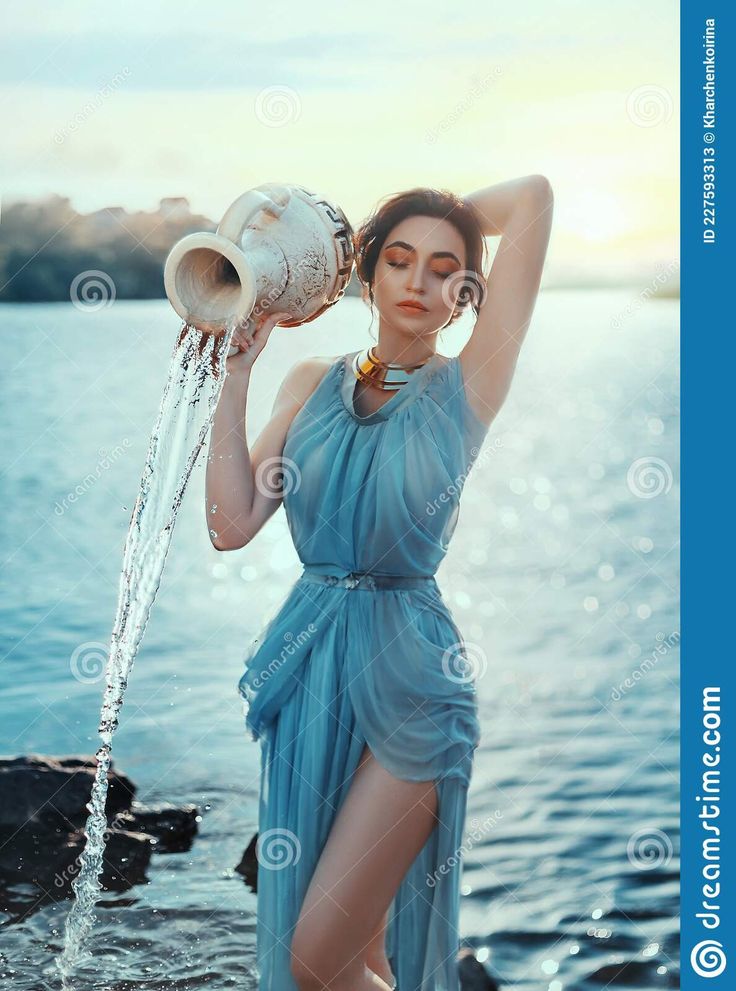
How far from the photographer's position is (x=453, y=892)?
2.52 m

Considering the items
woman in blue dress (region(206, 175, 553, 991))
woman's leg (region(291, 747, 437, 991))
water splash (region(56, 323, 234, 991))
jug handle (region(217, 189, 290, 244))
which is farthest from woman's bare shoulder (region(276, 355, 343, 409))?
woman's leg (region(291, 747, 437, 991))

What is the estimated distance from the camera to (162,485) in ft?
8.80

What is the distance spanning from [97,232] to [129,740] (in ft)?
22.5

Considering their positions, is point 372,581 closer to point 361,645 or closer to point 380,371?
point 361,645

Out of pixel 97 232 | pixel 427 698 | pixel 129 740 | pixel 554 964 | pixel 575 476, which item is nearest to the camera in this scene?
pixel 427 698

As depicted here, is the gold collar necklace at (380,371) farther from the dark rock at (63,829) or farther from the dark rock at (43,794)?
the dark rock at (43,794)

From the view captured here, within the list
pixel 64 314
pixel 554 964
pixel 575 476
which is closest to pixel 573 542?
pixel 575 476

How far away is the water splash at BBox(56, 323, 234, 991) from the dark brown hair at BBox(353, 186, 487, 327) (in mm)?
296

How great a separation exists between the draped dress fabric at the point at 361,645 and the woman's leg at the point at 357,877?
1.8 inches

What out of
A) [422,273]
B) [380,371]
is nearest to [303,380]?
[380,371]

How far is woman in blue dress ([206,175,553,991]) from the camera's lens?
92.1 inches

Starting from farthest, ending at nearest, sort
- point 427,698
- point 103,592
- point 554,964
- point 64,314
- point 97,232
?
point 64,314 < point 97,232 < point 103,592 < point 554,964 < point 427,698

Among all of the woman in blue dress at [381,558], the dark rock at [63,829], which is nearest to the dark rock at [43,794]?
the dark rock at [63,829]
